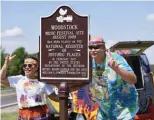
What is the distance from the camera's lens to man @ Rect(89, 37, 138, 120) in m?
4.93

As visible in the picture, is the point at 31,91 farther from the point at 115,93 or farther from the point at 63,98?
the point at 115,93

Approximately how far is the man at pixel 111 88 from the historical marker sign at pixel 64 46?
62cm

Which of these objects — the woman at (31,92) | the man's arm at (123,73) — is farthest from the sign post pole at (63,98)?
the man's arm at (123,73)

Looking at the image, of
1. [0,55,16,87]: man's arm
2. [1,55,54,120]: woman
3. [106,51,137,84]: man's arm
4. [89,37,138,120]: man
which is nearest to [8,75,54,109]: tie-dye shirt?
[1,55,54,120]: woman

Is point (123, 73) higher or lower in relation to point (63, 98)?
higher

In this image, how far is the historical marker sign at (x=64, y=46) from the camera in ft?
18.9

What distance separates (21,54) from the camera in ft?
153

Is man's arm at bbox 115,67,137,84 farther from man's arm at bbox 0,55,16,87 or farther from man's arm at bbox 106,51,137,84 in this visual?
man's arm at bbox 0,55,16,87

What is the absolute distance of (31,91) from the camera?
550cm

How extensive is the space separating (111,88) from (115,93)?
8 centimetres

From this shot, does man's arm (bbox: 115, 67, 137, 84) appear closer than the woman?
Yes

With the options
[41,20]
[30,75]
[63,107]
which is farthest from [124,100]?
[41,20]

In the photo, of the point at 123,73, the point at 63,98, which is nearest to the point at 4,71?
the point at 63,98

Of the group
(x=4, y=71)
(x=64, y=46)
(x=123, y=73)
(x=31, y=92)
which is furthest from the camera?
(x=64, y=46)
